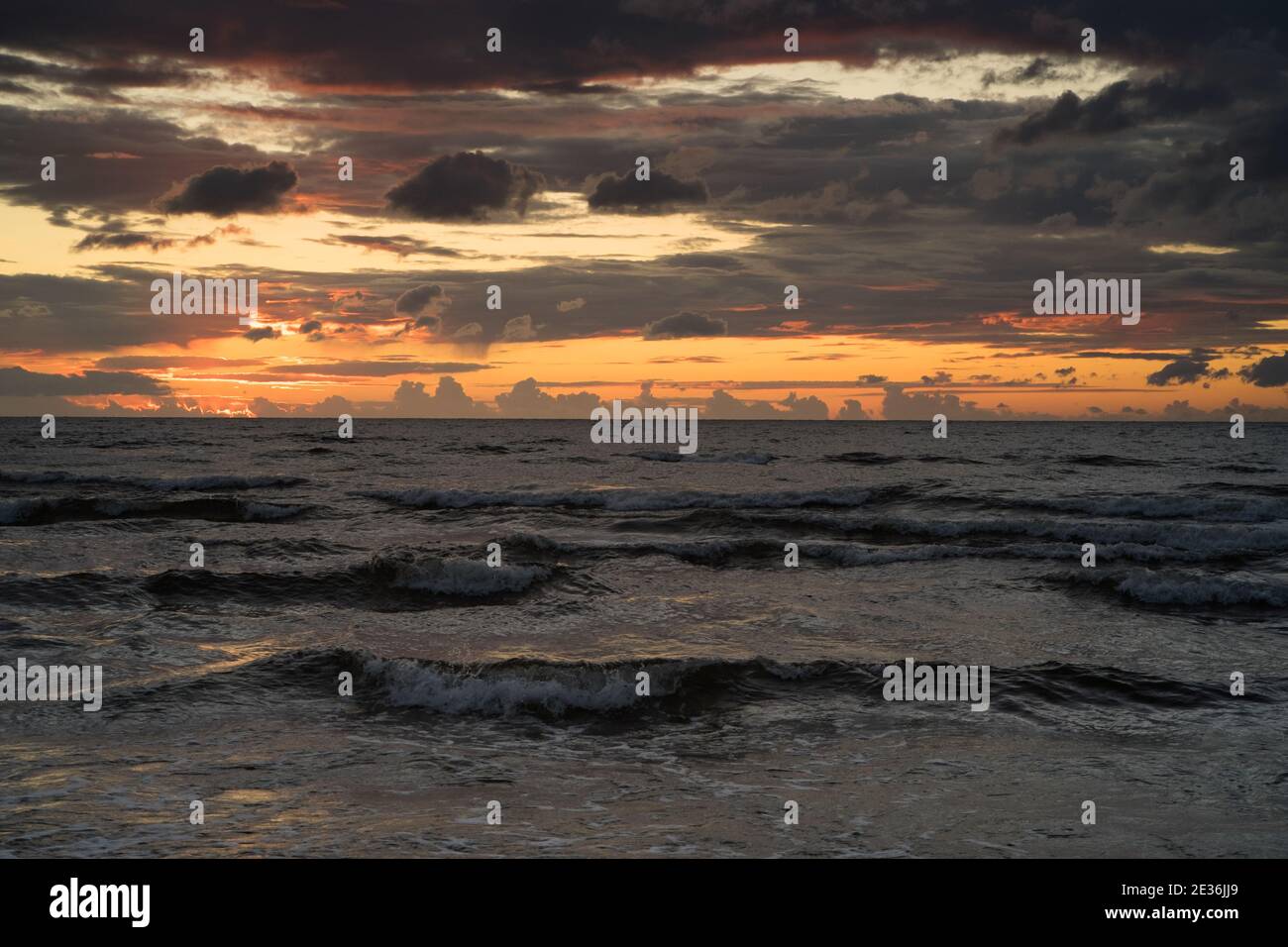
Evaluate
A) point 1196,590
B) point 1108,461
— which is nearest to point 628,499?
point 1196,590

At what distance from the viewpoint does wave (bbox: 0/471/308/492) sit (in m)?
42.7

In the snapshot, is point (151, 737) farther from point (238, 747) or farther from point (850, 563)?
point (850, 563)

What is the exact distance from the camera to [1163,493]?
41.8 metres

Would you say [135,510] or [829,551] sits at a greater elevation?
[135,510]

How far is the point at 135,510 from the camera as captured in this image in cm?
3422

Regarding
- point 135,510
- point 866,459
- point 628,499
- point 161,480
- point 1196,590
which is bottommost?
point 1196,590

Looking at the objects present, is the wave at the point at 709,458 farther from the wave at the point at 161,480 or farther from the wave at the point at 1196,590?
the wave at the point at 1196,590

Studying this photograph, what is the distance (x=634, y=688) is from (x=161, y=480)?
37.2m

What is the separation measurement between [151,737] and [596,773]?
15.4 ft

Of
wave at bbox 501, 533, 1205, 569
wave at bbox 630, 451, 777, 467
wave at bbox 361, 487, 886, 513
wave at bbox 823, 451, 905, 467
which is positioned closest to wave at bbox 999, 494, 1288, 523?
wave at bbox 361, 487, 886, 513

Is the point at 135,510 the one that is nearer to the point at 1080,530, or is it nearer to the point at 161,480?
the point at 161,480

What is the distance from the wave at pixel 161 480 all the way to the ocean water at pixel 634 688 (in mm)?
9715

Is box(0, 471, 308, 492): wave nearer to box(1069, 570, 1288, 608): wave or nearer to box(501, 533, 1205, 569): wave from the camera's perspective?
box(501, 533, 1205, 569): wave
